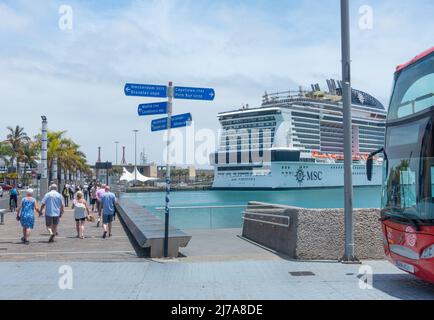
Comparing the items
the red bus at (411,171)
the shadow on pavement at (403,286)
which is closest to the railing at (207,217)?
the shadow on pavement at (403,286)

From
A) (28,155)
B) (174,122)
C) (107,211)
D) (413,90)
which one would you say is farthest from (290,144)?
(413,90)

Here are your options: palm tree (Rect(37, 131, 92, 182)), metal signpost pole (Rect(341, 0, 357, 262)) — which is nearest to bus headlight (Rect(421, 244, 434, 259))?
metal signpost pole (Rect(341, 0, 357, 262))

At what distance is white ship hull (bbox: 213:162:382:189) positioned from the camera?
74.6 m

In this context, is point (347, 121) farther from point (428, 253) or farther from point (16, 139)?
point (16, 139)

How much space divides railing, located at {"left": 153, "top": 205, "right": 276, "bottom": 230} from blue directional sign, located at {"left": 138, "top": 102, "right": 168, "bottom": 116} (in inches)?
276

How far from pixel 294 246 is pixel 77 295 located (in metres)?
4.72

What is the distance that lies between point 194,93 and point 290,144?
2580 inches

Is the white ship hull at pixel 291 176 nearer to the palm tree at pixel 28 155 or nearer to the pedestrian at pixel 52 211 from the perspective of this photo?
the palm tree at pixel 28 155

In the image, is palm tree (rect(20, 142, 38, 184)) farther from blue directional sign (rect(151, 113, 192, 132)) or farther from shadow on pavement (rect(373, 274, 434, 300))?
shadow on pavement (rect(373, 274, 434, 300))

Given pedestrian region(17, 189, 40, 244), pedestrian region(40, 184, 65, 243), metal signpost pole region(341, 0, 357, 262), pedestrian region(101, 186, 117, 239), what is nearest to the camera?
metal signpost pole region(341, 0, 357, 262)

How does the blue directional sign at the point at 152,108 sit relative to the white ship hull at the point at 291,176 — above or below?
above

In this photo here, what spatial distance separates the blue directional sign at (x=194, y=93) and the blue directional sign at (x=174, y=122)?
49cm

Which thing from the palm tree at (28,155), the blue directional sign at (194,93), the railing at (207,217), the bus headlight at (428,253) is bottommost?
the railing at (207,217)

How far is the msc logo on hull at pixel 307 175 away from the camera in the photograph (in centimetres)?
7569
